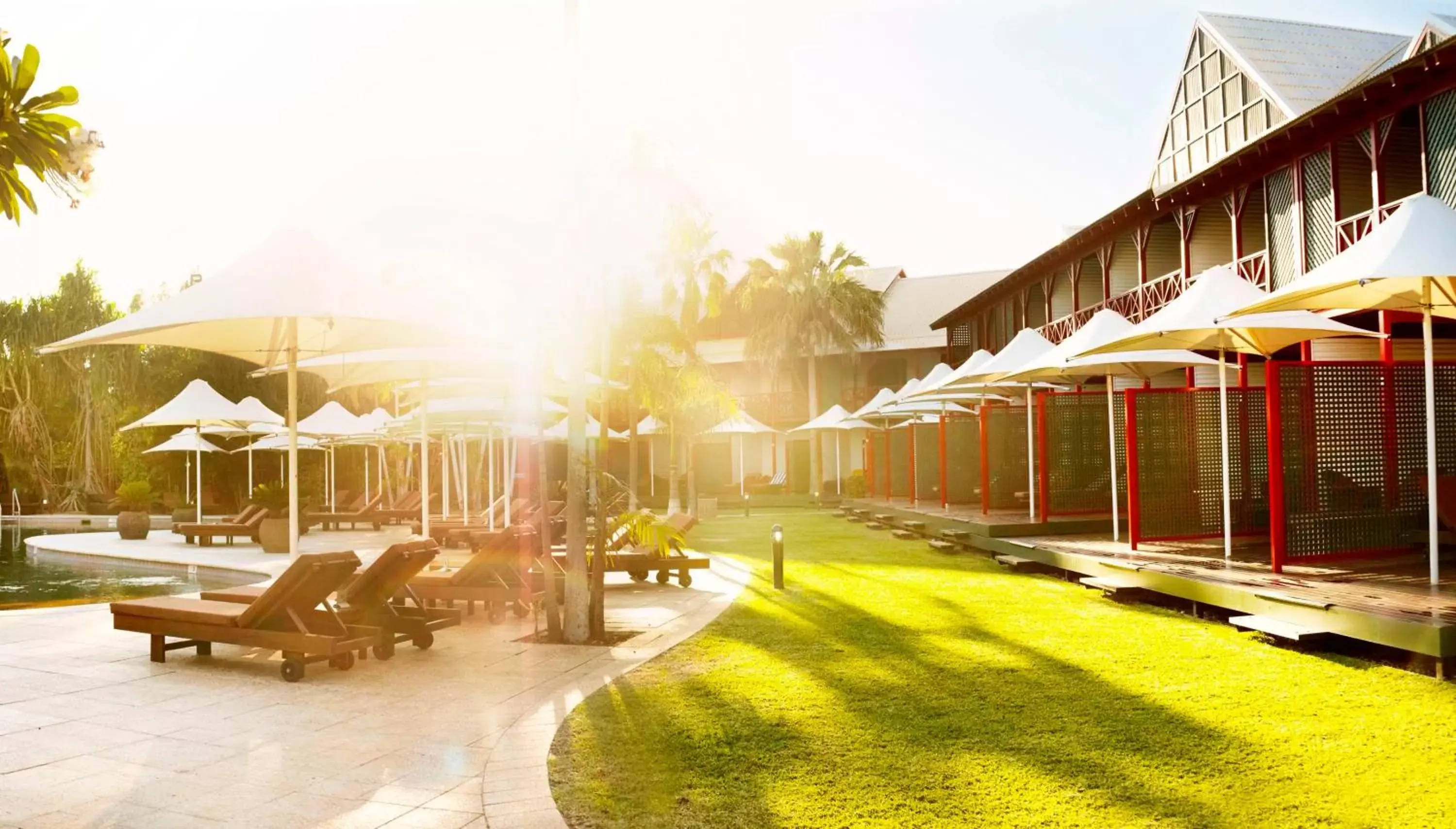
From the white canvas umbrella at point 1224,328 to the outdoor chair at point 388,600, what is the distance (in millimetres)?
6862

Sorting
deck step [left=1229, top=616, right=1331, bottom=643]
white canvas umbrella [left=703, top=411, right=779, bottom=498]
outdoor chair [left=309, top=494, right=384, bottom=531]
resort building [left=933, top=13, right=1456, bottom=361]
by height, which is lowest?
outdoor chair [left=309, top=494, right=384, bottom=531]

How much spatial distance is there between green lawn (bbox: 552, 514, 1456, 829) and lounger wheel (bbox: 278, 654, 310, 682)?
2.13m

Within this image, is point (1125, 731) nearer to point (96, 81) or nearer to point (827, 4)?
point (96, 81)

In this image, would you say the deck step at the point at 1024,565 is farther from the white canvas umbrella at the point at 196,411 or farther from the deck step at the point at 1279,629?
the white canvas umbrella at the point at 196,411

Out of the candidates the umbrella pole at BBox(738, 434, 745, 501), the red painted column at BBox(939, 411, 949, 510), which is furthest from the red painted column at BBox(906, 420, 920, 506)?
the umbrella pole at BBox(738, 434, 745, 501)

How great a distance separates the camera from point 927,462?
21.4m

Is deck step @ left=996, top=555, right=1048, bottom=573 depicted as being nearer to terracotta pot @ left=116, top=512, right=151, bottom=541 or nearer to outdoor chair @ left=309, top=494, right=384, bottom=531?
outdoor chair @ left=309, top=494, right=384, bottom=531

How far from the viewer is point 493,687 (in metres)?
6.08

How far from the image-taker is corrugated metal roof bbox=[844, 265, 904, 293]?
39438mm

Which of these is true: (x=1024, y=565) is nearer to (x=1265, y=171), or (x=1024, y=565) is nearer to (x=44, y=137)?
(x=1265, y=171)

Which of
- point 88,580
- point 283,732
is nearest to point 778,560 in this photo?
point 283,732

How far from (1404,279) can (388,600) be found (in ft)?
25.8

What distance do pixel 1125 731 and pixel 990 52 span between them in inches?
356

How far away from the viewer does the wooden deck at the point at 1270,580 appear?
19.3ft
